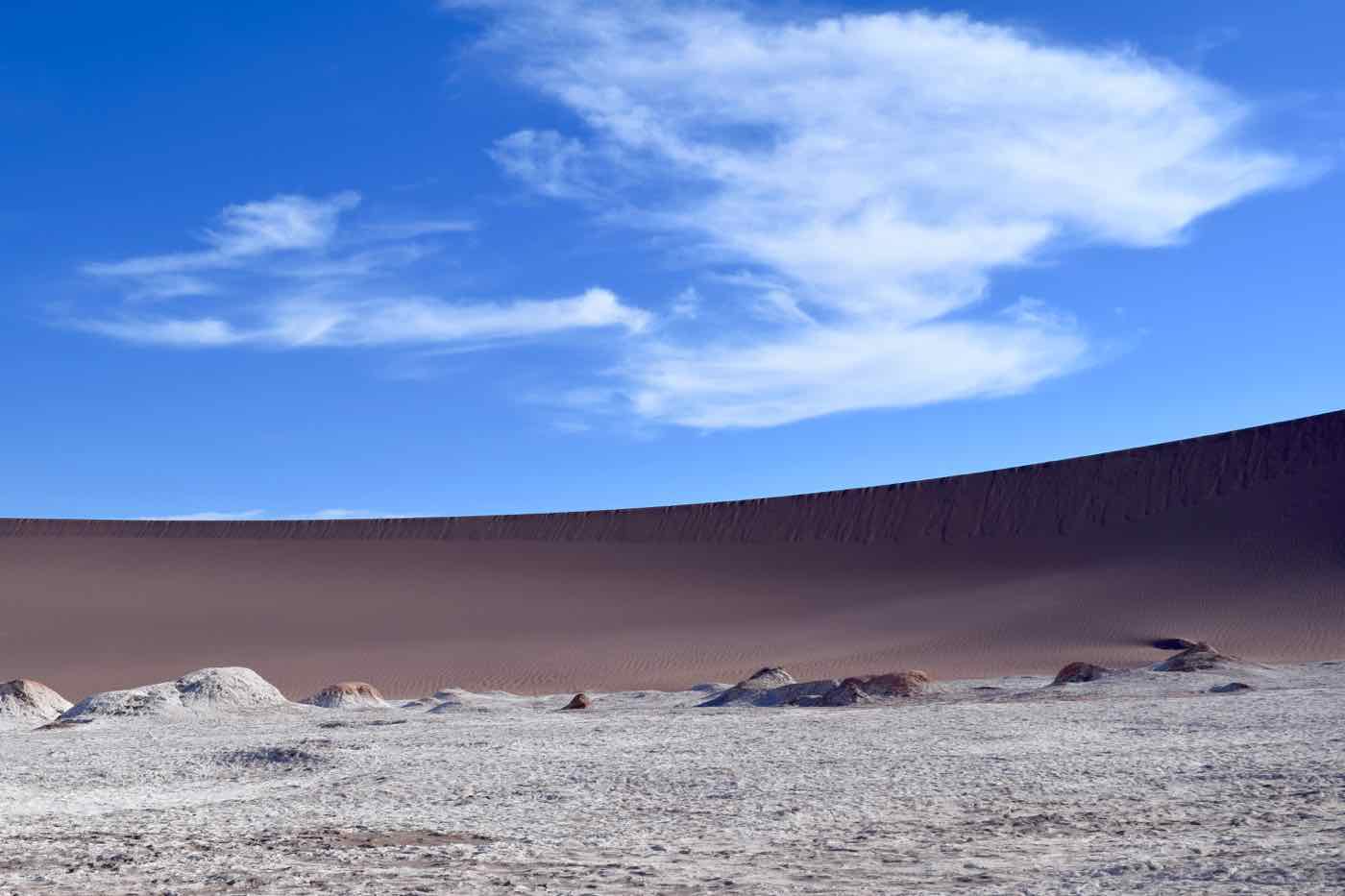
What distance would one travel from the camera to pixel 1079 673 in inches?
895

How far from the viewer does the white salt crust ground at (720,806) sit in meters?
7.24

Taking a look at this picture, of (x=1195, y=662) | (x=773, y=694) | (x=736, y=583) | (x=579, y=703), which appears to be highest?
(x=736, y=583)

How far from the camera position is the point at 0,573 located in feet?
177

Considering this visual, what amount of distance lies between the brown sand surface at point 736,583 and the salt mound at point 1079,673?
700 centimetres

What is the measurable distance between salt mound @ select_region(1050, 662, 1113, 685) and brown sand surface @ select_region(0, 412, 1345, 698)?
23.0ft

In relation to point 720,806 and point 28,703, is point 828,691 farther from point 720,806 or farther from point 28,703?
point 28,703

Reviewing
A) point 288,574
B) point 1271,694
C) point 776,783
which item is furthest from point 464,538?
point 776,783

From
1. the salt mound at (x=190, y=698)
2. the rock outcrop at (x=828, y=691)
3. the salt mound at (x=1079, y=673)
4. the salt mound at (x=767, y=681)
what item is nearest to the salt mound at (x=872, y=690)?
the rock outcrop at (x=828, y=691)

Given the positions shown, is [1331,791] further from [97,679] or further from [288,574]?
[288,574]

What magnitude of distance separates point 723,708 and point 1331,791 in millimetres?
11848

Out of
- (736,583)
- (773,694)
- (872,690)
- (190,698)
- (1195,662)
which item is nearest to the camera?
(872,690)

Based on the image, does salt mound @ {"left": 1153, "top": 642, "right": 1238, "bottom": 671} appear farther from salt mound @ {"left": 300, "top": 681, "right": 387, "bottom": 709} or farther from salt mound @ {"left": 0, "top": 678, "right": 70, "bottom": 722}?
salt mound @ {"left": 0, "top": 678, "right": 70, "bottom": 722}

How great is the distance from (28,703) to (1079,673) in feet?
55.7

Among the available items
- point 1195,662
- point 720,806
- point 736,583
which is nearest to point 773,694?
point 1195,662
